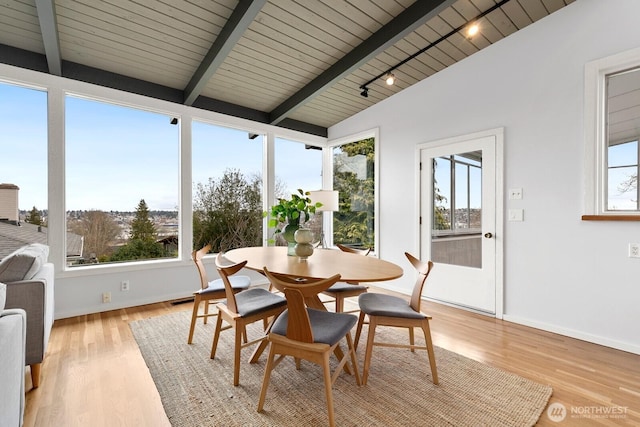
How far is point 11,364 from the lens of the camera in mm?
1270

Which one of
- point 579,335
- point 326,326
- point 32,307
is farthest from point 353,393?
point 579,335

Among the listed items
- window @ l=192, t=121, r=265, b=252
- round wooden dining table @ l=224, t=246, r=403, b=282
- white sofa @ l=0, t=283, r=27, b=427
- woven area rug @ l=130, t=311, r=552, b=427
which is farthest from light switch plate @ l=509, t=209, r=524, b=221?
white sofa @ l=0, t=283, r=27, b=427

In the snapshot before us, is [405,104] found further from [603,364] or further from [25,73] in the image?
[25,73]

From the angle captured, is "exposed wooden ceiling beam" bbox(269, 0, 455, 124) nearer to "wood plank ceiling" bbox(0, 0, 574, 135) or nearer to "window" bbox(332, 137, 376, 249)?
"wood plank ceiling" bbox(0, 0, 574, 135)

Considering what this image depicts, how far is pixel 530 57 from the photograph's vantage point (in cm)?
297

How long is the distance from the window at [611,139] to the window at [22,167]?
5051 millimetres

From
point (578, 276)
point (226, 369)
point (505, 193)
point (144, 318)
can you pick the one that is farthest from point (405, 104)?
point (144, 318)

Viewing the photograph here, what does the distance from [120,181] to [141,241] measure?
0.73 metres

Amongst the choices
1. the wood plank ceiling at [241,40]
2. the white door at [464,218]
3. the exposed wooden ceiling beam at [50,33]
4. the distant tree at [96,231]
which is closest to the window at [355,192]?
the white door at [464,218]

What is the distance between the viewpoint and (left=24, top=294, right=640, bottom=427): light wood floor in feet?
5.48

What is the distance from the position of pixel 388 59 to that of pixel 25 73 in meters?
3.63

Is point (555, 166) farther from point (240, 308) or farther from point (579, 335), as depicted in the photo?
point (240, 308)

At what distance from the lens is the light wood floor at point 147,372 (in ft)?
5.48

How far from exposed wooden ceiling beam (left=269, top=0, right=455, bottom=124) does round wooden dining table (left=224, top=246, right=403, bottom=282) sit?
6.67ft
